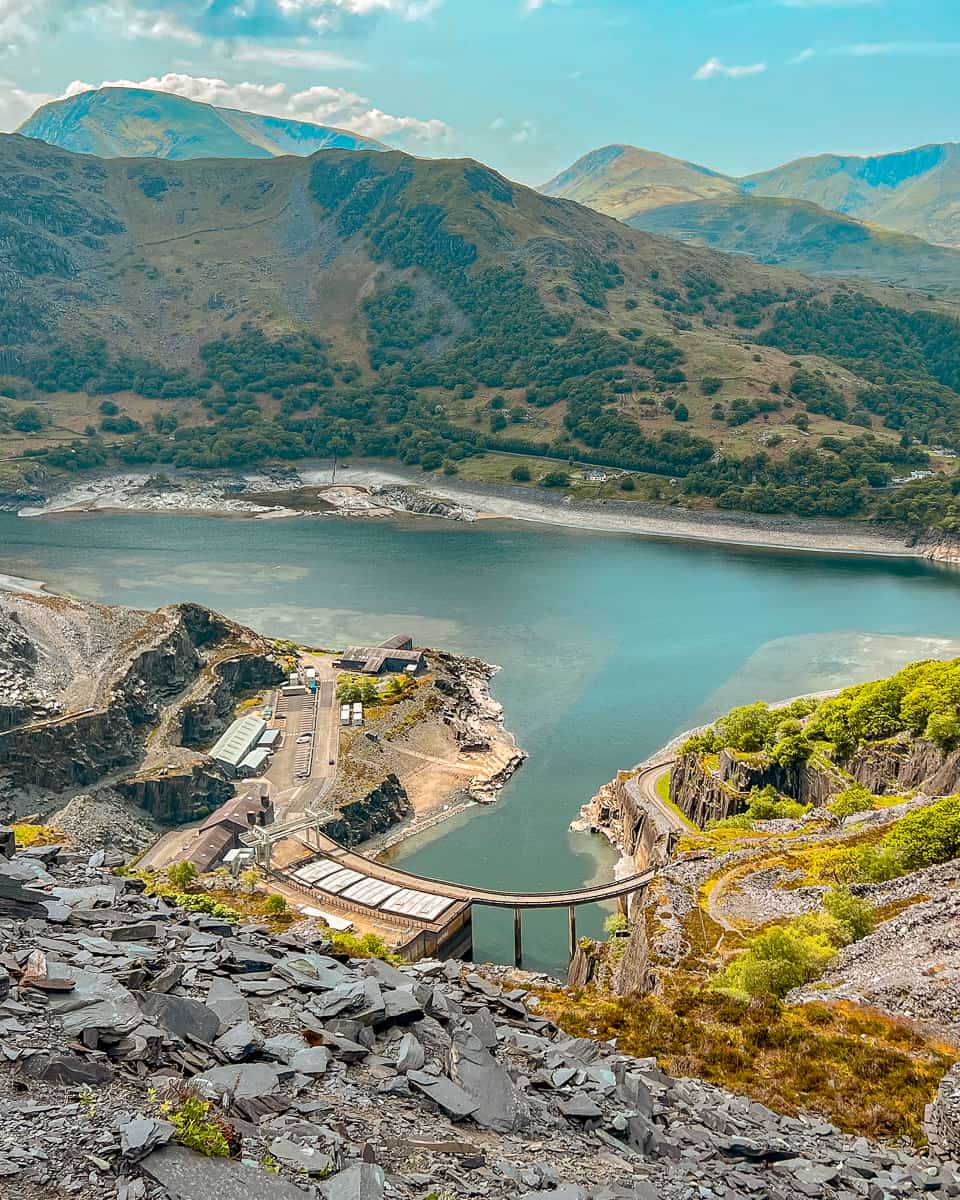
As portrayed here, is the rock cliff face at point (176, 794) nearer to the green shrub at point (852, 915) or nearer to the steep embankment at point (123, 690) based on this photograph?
the steep embankment at point (123, 690)

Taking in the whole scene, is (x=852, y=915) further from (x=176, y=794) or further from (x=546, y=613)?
(x=546, y=613)

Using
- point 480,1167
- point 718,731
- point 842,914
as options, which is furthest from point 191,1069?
point 718,731

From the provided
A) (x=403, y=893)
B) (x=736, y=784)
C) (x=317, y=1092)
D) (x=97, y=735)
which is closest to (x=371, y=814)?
(x=403, y=893)

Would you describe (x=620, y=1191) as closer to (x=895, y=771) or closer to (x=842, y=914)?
(x=842, y=914)

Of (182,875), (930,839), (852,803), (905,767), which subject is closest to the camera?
(930,839)

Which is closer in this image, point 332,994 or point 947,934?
point 332,994

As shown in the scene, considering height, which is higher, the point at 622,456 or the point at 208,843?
the point at 622,456

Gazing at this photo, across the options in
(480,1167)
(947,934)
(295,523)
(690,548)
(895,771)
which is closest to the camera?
(480,1167)
